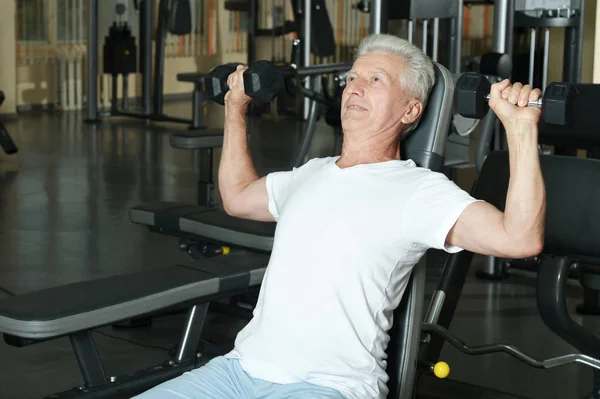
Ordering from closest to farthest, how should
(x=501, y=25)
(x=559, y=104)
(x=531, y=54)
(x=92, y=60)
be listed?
(x=559, y=104)
(x=501, y=25)
(x=531, y=54)
(x=92, y=60)

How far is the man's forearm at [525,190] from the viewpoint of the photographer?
4.97 ft

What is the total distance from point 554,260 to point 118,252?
2130 millimetres

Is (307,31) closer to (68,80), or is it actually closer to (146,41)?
(146,41)

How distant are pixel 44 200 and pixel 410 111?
11.0 ft

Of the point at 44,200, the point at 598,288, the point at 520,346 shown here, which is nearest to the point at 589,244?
the point at 598,288

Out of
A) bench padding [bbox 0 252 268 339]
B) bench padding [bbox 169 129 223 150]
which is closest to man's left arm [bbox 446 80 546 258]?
bench padding [bbox 0 252 268 339]

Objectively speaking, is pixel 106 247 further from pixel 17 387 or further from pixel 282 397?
pixel 282 397

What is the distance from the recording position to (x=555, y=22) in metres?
4.11

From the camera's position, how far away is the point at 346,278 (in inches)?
65.4

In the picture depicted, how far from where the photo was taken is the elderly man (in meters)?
1.54

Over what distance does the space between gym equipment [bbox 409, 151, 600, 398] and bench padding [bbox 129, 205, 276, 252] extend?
674 millimetres

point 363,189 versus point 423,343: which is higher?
point 363,189

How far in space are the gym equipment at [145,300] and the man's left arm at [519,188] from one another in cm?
35

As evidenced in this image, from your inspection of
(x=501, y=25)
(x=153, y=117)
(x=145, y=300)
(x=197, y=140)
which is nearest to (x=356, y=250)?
(x=145, y=300)
